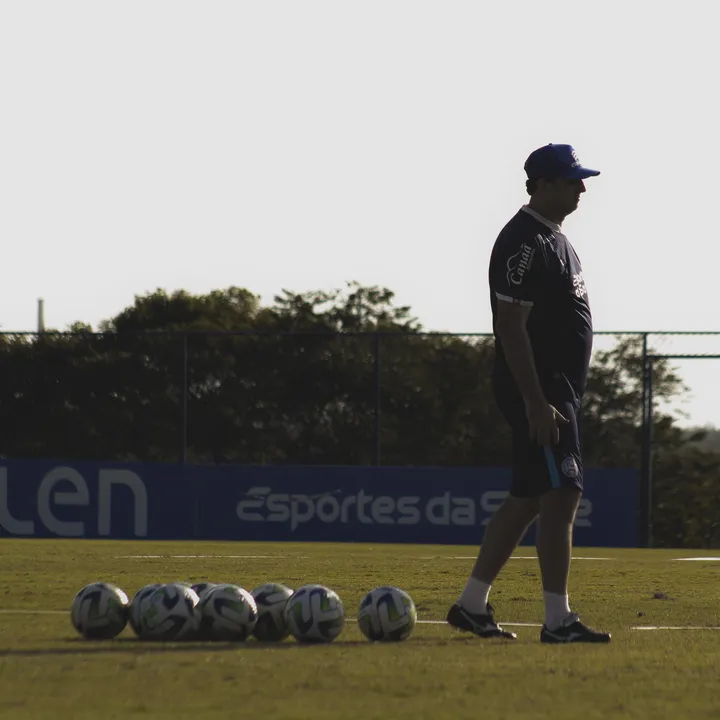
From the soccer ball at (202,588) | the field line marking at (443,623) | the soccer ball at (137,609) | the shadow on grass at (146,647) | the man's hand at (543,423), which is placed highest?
the man's hand at (543,423)

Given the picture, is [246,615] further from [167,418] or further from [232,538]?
[167,418]

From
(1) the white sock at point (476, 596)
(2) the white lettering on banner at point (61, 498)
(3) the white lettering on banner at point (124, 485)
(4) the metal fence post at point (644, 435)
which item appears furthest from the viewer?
(4) the metal fence post at point (644, 435)

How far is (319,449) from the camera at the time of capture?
32.5 metres

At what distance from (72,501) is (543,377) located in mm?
19211

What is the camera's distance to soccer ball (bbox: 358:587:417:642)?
7.69m

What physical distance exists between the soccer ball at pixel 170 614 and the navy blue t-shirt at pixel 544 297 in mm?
1733

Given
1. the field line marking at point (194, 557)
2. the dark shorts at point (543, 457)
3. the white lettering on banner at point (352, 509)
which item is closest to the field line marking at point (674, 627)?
the dark shorts at point (543, 457)

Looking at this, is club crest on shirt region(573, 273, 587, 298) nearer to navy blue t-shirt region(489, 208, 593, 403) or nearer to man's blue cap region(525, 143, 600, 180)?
navy blue t-shirt region(489, 208, 593, 403)

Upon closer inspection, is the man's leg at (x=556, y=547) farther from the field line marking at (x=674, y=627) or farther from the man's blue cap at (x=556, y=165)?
the man's blue cap at (x=556, y=165)

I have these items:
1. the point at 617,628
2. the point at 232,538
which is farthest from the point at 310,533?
the point at 617,628

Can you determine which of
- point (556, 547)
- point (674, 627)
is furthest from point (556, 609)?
point (674, 627)

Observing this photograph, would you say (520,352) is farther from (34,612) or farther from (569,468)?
(34,612)

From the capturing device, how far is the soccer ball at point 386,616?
769 cm

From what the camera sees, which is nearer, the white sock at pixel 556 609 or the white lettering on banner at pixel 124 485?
the white sock at pixel 556 609
